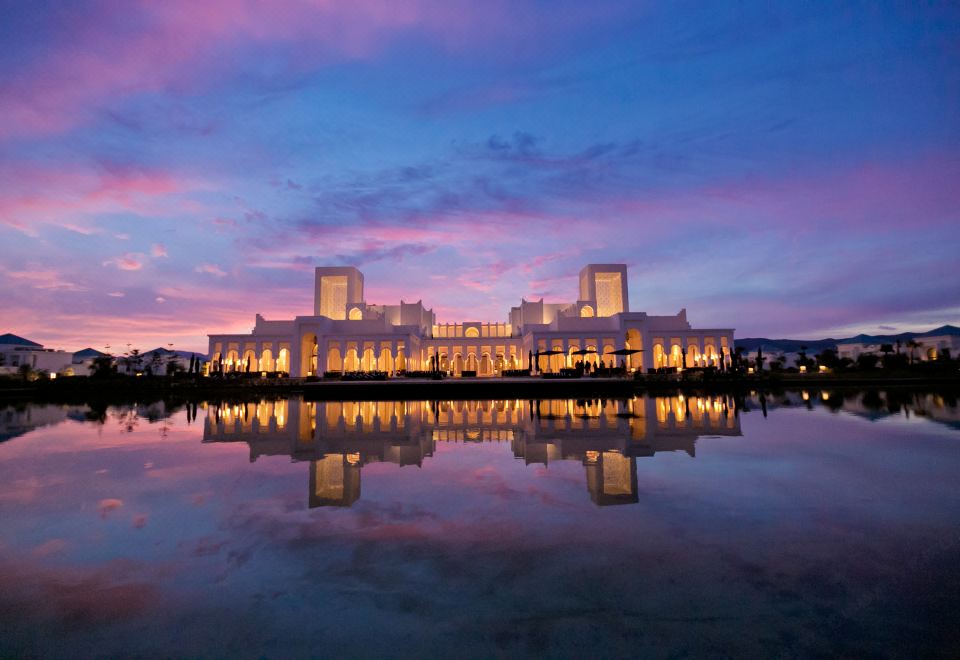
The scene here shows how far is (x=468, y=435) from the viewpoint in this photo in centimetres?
991

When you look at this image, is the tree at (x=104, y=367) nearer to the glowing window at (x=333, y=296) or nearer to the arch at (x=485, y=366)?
the glowing window at (x=333, y=296)

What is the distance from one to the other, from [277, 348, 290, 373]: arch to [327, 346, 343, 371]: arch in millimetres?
5254

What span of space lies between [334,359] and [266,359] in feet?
23.6

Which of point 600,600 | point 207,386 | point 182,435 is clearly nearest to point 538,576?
point 600,600

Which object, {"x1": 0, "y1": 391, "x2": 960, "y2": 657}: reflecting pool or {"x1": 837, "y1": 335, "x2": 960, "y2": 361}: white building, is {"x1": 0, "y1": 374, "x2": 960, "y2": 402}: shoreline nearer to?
{"x1": 0, "y1": 391, "x2": 960, "y2": 657}: reflecting pool

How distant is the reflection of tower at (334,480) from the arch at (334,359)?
1430 inches

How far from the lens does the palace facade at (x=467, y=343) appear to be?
4109 centimetres

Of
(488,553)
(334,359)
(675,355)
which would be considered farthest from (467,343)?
(488,553)

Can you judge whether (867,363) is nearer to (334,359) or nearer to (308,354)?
(334,359)

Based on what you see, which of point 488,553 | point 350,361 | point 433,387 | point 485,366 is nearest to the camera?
point 488,553

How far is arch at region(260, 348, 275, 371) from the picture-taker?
4375cm

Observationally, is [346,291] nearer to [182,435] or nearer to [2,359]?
[2,359]

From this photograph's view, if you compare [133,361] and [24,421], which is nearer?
[24,421]

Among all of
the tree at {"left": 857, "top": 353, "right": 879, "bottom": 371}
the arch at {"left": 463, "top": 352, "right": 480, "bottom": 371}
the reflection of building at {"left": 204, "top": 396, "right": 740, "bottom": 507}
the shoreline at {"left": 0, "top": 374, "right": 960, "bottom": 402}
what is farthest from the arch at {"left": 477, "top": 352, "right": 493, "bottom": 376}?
the tree at {"left": 857, "top": 353, "right": 879, "bottom": 371}
